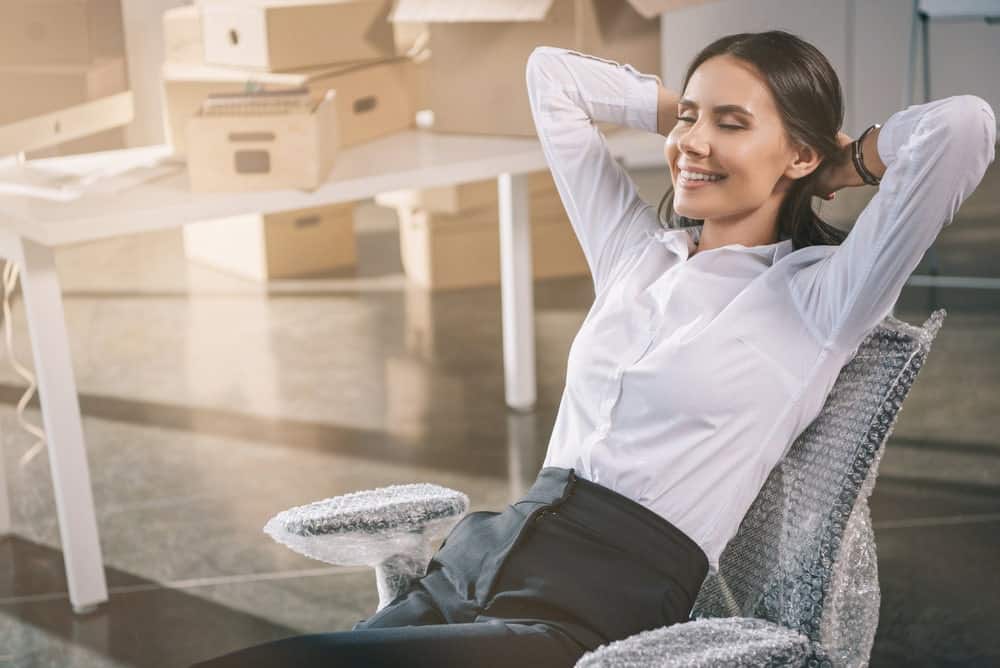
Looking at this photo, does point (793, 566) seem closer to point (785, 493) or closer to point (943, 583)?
point (785, 493)

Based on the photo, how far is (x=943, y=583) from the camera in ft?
8.54

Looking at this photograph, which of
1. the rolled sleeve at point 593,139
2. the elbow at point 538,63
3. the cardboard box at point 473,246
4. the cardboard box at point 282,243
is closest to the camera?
the rolled sleeve at point 593,139

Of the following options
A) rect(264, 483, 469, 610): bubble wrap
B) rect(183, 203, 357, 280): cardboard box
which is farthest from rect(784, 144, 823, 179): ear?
rect(183, 203, 357, 280): cardboard box

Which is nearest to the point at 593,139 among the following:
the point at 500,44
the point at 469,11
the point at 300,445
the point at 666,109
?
the point at 666,109

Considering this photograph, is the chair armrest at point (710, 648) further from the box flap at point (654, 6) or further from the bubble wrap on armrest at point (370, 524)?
the box flap at point (654, 6)

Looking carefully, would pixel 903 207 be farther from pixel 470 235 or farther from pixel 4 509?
pixel 470 235

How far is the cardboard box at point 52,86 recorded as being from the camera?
269cm

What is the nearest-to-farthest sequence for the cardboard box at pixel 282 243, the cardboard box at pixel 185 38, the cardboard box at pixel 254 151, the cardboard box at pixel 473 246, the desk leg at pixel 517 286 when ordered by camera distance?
1. the cardboard box at pixel 254 151
2. the desk leg at pixel 517 286
3. the cardboard box at pixel 185 38
4. the cardboard box at pixel 473 246
5. the cardboard box at pixel 282 243

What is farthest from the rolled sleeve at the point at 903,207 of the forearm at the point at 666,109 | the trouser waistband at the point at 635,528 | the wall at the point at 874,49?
the wall at the point at 874,49

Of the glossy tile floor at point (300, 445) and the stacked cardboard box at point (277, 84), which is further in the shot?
the stacked cardboard box at point (277, 84)

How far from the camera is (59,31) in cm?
280

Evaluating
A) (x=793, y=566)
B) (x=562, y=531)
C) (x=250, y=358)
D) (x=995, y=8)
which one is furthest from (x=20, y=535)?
(x=995, y=8)

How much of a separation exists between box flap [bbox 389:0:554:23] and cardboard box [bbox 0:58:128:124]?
2.20 ft

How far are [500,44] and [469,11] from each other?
0.56 feet
